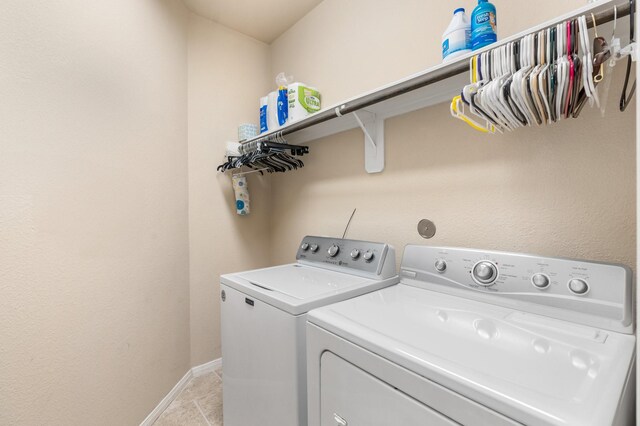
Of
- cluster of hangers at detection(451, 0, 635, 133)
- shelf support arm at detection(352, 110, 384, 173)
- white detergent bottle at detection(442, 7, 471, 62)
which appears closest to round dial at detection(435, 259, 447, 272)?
cluster of hangers at detection(451, 0, 635, 133)

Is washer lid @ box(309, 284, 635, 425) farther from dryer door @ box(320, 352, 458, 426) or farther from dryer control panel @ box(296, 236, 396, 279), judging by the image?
dryer control panel @ box(296, 236, 396, 279)

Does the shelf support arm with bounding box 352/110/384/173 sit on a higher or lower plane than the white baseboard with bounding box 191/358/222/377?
higher

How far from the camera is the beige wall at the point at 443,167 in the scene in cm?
100

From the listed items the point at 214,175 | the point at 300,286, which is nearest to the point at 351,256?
the point at 300,286

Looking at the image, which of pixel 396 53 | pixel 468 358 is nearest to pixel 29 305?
pixel 468 358

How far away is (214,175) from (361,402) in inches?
78.2

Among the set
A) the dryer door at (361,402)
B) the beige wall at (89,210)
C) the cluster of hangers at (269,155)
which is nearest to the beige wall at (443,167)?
the cluster of hangers at (269,155)

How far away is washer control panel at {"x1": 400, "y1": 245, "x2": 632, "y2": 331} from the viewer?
0.81m

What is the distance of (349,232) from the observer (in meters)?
1.86

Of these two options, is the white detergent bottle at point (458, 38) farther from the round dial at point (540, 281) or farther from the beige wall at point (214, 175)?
the beige wall at point (214, 175)

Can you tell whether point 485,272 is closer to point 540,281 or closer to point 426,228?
point 540,281

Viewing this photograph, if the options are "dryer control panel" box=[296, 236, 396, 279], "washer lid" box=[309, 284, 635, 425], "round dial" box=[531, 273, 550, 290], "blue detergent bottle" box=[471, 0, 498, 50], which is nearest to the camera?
"washer lid" box=[309, 284, 635, 425]

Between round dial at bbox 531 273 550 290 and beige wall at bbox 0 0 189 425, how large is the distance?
1.83m

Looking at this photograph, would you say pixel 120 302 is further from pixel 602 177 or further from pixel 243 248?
pixel 602 177
